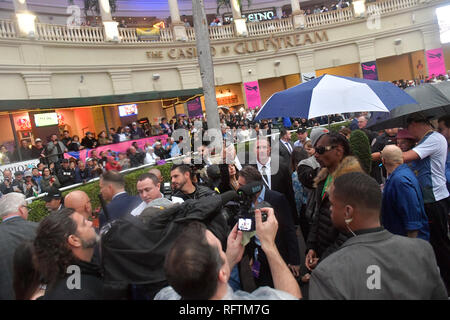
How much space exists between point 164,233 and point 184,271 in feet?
1.84

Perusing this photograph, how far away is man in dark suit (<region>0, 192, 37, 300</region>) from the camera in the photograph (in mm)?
2744

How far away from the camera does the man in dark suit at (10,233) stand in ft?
9.00

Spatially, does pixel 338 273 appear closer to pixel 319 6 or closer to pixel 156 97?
pixel 156 97

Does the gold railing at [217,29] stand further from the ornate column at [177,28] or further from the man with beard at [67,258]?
the man with beard at [67,258]

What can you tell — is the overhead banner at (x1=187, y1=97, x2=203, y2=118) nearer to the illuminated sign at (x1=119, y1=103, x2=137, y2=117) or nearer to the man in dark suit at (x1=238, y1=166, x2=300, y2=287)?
the illuminated sign at (x1=119, y1=103, x2=137, y2=117)

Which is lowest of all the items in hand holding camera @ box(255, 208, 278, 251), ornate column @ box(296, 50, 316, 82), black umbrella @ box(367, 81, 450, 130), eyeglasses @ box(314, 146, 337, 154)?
hand holding camera @ box(255, 208, 278, 251)

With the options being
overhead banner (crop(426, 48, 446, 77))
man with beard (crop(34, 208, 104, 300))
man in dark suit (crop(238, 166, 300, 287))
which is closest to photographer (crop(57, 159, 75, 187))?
man in dark suit (crop(238, 166, 300, 287))

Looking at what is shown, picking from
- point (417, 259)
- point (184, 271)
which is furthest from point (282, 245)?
point (184, 271)

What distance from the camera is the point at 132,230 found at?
6.23ft

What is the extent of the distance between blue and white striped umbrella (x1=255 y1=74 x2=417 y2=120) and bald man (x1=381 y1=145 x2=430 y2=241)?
0.65m

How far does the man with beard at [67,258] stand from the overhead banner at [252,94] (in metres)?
21.9

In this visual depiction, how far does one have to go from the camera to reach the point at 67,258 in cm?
199

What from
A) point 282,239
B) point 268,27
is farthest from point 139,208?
point 268,27

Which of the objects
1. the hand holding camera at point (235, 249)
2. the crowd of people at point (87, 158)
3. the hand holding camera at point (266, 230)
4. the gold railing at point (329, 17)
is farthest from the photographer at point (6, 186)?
the gold railing at point (329, 17)
